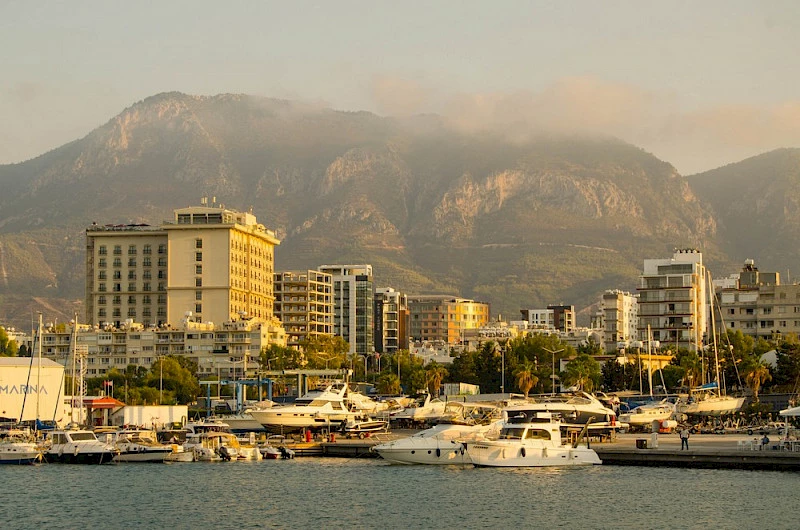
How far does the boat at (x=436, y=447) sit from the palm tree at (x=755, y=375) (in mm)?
60148

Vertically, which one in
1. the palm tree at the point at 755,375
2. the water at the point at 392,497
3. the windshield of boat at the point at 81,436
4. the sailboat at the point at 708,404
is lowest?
the water at the point at 392,497

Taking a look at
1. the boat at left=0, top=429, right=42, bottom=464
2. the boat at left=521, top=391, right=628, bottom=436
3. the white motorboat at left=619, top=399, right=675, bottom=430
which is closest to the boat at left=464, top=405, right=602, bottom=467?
the boat at left=521, top=391, right=628, bottom=436

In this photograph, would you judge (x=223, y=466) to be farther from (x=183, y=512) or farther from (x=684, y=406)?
(x=684, y=406)

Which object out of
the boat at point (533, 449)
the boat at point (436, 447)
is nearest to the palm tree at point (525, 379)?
the boat at point (436, 447)

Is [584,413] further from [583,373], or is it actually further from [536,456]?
[583,373]

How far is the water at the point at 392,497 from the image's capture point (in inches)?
2790

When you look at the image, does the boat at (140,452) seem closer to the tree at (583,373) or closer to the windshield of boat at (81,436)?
the windshield of boat at (81,436)

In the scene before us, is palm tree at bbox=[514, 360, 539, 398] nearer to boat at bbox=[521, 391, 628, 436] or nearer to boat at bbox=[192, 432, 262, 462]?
boat at bbox=[521, 391, 628, 436]

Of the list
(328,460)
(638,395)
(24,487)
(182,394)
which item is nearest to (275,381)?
(182,394)

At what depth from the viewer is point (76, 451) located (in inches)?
3962

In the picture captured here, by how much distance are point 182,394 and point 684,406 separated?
74666 mm

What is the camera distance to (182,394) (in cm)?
18588

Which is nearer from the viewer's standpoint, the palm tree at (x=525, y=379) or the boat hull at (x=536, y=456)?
the boat hull at (x=536, y=456)

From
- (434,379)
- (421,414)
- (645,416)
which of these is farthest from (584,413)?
(434,379)
